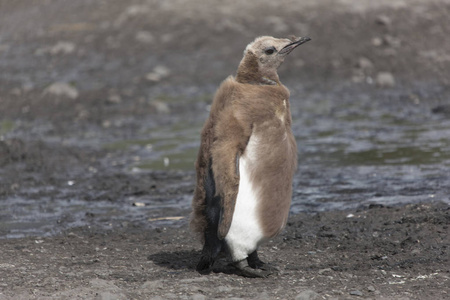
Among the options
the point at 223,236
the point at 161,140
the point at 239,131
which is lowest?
the point at 161,140

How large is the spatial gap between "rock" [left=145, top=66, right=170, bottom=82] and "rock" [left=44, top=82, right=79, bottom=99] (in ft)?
4.40

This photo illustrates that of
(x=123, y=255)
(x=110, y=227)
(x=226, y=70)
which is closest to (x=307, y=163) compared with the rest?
(x=110, y=227)

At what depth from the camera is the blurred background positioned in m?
7.41

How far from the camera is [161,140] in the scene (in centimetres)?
1003

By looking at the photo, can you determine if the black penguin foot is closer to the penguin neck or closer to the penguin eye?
the penguin neck

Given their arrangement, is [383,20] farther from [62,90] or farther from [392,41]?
[62,90]

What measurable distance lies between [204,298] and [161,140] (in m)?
5.77

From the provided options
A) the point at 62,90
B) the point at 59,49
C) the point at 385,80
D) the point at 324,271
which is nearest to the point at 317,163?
the point at 324,271

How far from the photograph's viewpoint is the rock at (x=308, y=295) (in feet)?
14.2

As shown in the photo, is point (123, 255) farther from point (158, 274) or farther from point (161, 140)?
point (161, 140)

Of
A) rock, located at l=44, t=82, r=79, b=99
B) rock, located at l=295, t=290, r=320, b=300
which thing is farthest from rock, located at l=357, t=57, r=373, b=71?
rock, located at l=295, t=290, r=320, b=300

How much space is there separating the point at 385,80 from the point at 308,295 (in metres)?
8.55

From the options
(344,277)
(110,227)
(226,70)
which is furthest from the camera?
(226,70)

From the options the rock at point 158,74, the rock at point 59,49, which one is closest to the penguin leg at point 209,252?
the rock at point 158,74
